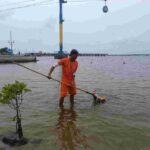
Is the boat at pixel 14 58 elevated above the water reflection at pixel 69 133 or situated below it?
below

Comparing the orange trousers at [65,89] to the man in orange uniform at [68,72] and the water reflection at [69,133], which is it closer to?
the man in orange uniform at [68,72]

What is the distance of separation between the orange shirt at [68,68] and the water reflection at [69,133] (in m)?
1.31

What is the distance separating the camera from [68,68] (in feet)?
43.7

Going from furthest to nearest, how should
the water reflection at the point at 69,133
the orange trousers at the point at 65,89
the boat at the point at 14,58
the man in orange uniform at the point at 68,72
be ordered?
1. the boat at the point at 14,58
2. the orange trousers at the point at 65,89
3. the man in orange uniform at the point at 68,72
4. the water reflection at the point at 69,133

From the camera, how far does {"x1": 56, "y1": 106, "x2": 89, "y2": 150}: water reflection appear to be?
9418 mm

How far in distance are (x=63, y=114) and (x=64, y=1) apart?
286 feet

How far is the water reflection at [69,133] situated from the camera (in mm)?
9418

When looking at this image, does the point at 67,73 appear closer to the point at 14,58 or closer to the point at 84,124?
the point at 84,124

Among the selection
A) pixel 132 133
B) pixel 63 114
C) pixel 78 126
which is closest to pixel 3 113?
pixel 63 114

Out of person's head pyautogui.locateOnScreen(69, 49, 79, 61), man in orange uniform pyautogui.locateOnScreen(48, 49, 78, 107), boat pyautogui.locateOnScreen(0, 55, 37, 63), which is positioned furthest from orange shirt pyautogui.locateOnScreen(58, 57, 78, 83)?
boat pyautogui.locateOnScreen(0, 55, 37, 63)

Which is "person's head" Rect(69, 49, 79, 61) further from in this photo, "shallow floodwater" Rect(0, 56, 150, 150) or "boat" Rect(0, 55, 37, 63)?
"boat" Rect(0, 55, 37, 63)

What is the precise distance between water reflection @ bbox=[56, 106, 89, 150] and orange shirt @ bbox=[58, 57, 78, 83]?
1.31 m

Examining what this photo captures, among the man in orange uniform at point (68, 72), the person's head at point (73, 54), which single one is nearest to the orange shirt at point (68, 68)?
the man in orange uniform at point (68, 72)

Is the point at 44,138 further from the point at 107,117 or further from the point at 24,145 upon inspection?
the point at 107,117
